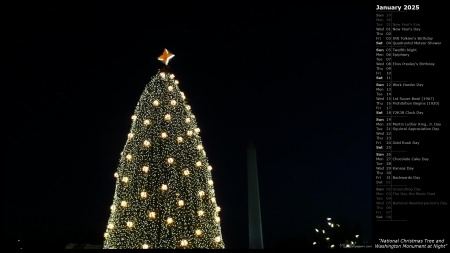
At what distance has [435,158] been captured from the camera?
673 cm

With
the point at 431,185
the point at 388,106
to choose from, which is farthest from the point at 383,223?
the point at 388,106

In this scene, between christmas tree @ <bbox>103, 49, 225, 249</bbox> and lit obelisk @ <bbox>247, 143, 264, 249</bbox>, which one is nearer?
christmas tree @ <bbox>103, 49, 225, 249</bbox>

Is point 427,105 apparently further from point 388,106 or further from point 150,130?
point 150,130

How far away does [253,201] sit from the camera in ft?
59.7

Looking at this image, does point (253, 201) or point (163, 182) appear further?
point (253, 201)

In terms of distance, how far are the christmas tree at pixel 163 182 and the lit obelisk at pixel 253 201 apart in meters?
5.82

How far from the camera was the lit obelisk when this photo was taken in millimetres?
18047

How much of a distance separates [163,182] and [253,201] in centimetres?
687

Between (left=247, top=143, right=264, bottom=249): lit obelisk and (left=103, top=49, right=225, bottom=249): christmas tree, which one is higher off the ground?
(left=103, top=49, right=225, bottom=249): christmas tree

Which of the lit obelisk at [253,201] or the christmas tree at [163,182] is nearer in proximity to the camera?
the christmas tree at [163,182]

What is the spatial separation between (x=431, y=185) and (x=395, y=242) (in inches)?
35.3

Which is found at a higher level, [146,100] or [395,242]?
[146,100]

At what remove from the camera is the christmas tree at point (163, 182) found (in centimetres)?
1164

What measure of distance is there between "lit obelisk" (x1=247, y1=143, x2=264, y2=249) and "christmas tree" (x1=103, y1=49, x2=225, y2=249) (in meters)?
5.82
